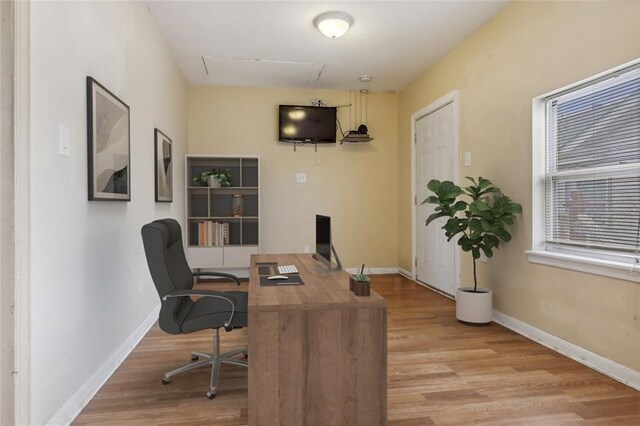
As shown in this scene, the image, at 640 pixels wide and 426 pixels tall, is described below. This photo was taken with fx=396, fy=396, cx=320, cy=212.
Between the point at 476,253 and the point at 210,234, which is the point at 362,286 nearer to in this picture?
the point at 476,253

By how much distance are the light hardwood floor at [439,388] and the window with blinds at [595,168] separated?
847mm

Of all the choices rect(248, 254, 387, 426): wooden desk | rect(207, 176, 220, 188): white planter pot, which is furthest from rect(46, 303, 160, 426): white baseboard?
rect(207, 176, 220, 188): white planter pot

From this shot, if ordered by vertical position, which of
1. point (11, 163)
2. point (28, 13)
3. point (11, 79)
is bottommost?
point (11, 163)

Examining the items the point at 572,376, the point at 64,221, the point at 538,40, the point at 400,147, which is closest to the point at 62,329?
the point at 64,221

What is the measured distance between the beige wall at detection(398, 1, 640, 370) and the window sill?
1.8 inches

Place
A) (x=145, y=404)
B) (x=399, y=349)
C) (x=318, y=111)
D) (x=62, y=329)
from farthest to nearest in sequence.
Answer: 1. (x=318, y=111)
2. (x=399, y=349)
3. (x=145, y=404)
4. (x=62, y=329)

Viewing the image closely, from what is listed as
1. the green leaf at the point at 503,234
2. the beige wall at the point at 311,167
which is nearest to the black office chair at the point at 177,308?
the green leaf at the point at 503,234

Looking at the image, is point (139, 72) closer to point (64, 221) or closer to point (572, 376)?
point (64, 221)

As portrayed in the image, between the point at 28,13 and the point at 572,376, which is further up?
the point at 28,13

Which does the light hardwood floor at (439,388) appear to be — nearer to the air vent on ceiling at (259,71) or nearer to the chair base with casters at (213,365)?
the chair base with casters at (213,365)

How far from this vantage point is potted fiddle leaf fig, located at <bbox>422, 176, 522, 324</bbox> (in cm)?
333

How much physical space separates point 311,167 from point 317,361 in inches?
169

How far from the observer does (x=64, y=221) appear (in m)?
1.96

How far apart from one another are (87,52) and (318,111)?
12.2 feet
